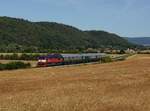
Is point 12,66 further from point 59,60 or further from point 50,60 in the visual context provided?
point 59,60

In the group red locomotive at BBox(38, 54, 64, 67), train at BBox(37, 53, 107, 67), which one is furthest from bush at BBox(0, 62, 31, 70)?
red locomotive at BBox(38, 54, 64, 67)

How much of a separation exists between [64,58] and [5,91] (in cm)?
4717

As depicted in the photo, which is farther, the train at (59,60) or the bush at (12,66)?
the train at (59,60)

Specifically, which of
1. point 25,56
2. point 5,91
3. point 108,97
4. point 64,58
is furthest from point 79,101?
point 25,56

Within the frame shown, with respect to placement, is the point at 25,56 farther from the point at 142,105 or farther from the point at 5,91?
the point at 142,105

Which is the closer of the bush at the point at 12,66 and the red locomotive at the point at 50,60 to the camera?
the bush at the point at 12,66

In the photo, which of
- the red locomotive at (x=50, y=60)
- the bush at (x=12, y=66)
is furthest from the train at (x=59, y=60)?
the bush at (x=12, y=66)

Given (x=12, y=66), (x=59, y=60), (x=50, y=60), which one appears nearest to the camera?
(x=12, y=66)

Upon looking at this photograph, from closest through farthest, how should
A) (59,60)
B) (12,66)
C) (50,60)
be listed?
(12,66) < (50,60) < (59,60)

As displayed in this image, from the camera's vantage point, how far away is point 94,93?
74.7ft

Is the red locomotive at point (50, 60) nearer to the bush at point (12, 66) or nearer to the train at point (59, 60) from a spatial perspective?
the train at point (59, 60)

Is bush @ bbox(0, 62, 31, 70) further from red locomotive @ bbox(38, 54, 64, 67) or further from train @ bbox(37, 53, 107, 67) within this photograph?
red locomotive @ bbox(38, 54, 64, 67)

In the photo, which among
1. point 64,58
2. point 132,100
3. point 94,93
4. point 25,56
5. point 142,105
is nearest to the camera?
point 142,105

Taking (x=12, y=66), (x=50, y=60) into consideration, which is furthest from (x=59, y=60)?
(x=12, y=66)
